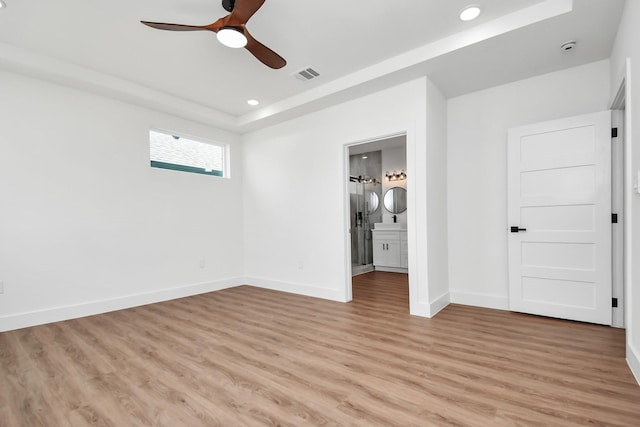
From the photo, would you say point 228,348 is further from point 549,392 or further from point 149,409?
point 549,392

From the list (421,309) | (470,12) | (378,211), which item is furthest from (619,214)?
(378,211)

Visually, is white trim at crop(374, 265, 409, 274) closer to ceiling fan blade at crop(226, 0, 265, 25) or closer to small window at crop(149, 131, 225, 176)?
small window at crop(149, 131, 225, 176)

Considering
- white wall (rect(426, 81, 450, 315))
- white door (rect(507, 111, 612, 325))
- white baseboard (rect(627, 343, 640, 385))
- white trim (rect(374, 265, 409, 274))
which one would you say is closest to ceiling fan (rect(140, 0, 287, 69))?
white wall (rect(426, 81, 450, 315))

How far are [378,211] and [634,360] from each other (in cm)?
512

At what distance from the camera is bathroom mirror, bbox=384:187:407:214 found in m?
6.59

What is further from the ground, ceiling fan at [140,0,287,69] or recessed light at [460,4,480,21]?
recessed light at [460,4,480,21]

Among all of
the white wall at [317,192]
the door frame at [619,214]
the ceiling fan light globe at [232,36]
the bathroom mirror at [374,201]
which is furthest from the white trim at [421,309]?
the bathroom mirror at [374,201]

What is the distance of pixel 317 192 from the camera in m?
4.38

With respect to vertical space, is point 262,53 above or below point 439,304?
above

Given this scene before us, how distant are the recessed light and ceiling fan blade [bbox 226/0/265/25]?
168 cm

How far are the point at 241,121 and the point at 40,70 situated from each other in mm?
2438

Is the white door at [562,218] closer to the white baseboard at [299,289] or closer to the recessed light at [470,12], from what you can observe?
the recessed light at [470,12]

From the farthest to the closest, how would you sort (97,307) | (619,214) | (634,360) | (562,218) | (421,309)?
(97,307) → (421,309) → (562,218) → (619,214) → (634,360)

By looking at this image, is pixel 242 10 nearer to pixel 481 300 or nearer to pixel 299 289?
pixel 299 289
